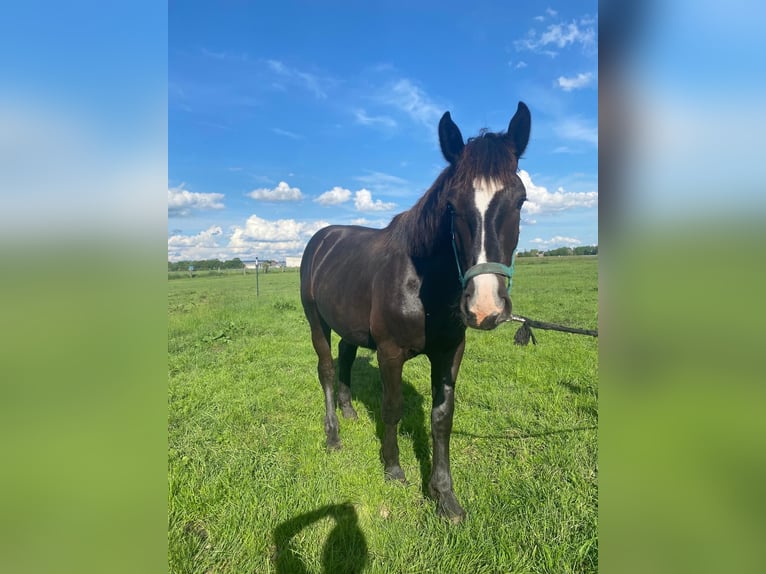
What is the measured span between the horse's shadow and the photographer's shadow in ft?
2.39

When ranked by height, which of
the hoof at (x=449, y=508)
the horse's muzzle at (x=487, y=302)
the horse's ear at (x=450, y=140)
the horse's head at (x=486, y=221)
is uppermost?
the horse's ear at (x=450, y=140)

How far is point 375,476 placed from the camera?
3.09 m

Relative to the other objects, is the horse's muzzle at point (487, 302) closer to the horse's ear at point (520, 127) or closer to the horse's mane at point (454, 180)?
the horse's mane at point (454, 180)

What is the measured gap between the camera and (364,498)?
9.09 ft

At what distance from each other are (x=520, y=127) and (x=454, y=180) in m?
0.62

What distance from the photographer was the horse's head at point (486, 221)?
1829mm

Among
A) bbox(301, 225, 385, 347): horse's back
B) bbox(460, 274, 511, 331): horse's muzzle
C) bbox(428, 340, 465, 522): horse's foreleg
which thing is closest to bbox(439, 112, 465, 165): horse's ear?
bbox(460, 274, 511, 331): horse's muzzle

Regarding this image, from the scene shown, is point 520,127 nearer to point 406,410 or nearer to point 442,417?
point 442,417

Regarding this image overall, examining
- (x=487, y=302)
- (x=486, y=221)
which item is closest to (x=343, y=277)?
(x=486, y=221)

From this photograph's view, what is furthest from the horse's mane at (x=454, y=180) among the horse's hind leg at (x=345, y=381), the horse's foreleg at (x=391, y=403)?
the horse's hind leg at (x=345, y=381)

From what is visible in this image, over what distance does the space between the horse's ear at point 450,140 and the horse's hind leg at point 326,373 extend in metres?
2.81
